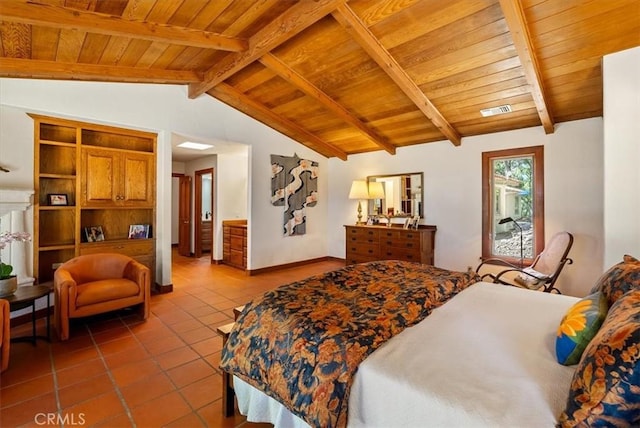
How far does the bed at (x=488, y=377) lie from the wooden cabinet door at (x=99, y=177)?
10.8 ft

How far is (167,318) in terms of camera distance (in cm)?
326

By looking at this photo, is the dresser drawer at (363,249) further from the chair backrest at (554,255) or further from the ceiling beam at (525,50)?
the ceiling beam at (525,50)

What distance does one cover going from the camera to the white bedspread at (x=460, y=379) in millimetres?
954

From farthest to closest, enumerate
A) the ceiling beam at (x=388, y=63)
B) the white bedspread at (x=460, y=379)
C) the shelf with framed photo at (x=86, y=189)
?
the shelf with framed photo at (x=86, y=189), the ceiling beam at (x=388, y=63), the white bedspread at (x=460, y=379)

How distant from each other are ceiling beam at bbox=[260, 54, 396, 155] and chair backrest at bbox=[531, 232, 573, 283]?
9.50 feet

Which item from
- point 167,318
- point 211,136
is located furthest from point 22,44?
point 167,318

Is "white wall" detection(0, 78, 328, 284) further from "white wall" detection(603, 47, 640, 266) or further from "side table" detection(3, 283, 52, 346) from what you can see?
"white wall" detection(603, 47, 640, 266)

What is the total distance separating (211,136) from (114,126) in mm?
1279

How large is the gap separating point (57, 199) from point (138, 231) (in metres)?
0.95

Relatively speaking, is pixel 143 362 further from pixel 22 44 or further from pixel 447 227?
pixel 447 227

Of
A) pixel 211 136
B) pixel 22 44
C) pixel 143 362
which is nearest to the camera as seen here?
pixel 143 362

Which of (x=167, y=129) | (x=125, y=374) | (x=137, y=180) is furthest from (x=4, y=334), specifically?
(x=167, y=129)

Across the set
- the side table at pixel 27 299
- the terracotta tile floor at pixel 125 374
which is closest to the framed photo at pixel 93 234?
the terracotta tile floor at pixel 125 374

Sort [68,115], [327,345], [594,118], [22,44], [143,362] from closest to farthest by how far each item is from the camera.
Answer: [327,345]
[143,362]
[22,44]
[68,115]
[594,118]
